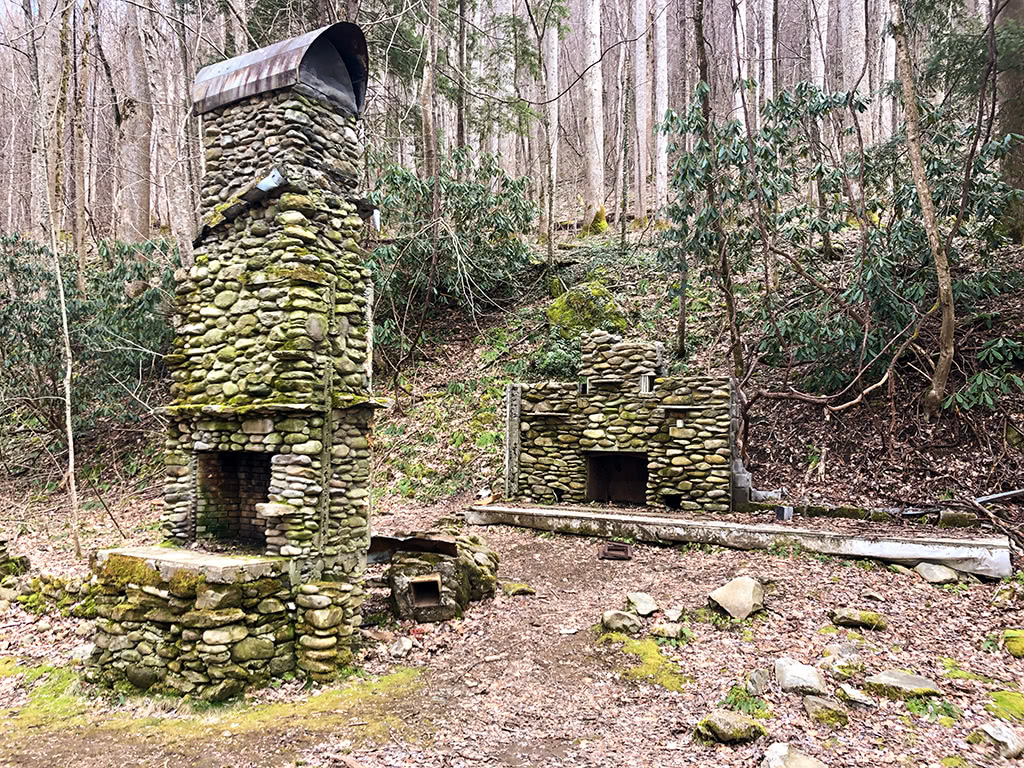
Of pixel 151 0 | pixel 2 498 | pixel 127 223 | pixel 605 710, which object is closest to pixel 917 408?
pixel 605 710

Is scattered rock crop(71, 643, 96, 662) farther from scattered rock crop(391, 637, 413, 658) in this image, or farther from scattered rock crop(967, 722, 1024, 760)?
scattered rock crop(967, 722, 1024, 760)

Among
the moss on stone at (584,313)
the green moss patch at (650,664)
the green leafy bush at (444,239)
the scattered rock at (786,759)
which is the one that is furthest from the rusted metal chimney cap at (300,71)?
the moss on stone at (584,313)

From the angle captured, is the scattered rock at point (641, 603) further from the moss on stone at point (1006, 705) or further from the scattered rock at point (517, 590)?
the moss on stone at point (1006, 705)

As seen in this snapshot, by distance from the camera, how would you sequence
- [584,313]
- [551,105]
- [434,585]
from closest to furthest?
[434,585] → [584,313] → [551,105]

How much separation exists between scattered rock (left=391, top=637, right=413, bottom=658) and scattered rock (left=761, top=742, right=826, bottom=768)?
3.25m

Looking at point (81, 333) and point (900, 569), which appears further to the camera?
point (81, 333)

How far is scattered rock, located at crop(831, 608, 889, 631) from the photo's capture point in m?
5.53

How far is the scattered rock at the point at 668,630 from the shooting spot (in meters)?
5.59

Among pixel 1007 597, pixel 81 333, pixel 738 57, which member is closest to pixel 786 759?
pixel 1007 597

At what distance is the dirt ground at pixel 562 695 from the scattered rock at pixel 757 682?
9 cm

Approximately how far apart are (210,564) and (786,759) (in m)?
4.31

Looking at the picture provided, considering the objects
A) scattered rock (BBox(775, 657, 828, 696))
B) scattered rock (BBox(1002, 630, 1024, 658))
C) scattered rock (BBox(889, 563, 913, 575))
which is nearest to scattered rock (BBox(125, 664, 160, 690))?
scattered rock (BBox(775, 657, 828, 696))

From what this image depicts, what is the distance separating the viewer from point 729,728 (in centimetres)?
396

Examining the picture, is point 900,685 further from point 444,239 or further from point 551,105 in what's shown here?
point 551,105
